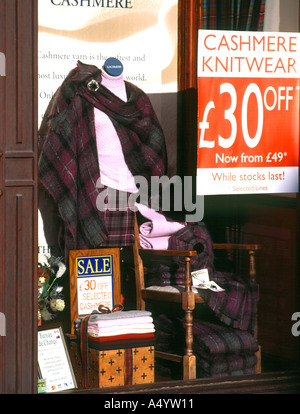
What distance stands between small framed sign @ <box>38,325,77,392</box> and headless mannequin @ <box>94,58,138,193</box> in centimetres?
102

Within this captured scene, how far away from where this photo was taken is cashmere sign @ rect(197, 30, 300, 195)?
5.48 m

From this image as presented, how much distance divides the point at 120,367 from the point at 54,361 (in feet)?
1.26

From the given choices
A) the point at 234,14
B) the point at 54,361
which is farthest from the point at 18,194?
the point at 234,14

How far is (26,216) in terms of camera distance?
4.85m

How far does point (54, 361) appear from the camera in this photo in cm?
532

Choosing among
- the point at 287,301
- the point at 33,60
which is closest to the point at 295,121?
the point at 287,301

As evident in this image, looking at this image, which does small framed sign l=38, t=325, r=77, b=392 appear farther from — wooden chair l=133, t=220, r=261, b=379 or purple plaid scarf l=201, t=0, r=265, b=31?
purple plaid scarf l=201, t=0, r=265, b=31

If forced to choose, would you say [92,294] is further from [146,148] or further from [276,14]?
[276,14]

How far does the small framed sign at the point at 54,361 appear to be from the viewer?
17.2 feet

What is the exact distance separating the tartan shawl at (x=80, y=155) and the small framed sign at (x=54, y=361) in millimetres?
598

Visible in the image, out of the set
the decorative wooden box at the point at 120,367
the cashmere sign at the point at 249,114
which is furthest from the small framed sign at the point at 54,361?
the cashmere sign at the point at 249,114

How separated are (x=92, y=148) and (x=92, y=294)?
0.90 meters

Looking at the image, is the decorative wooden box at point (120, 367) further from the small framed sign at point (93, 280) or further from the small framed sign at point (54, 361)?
the small framed sign at point (93, 280)
